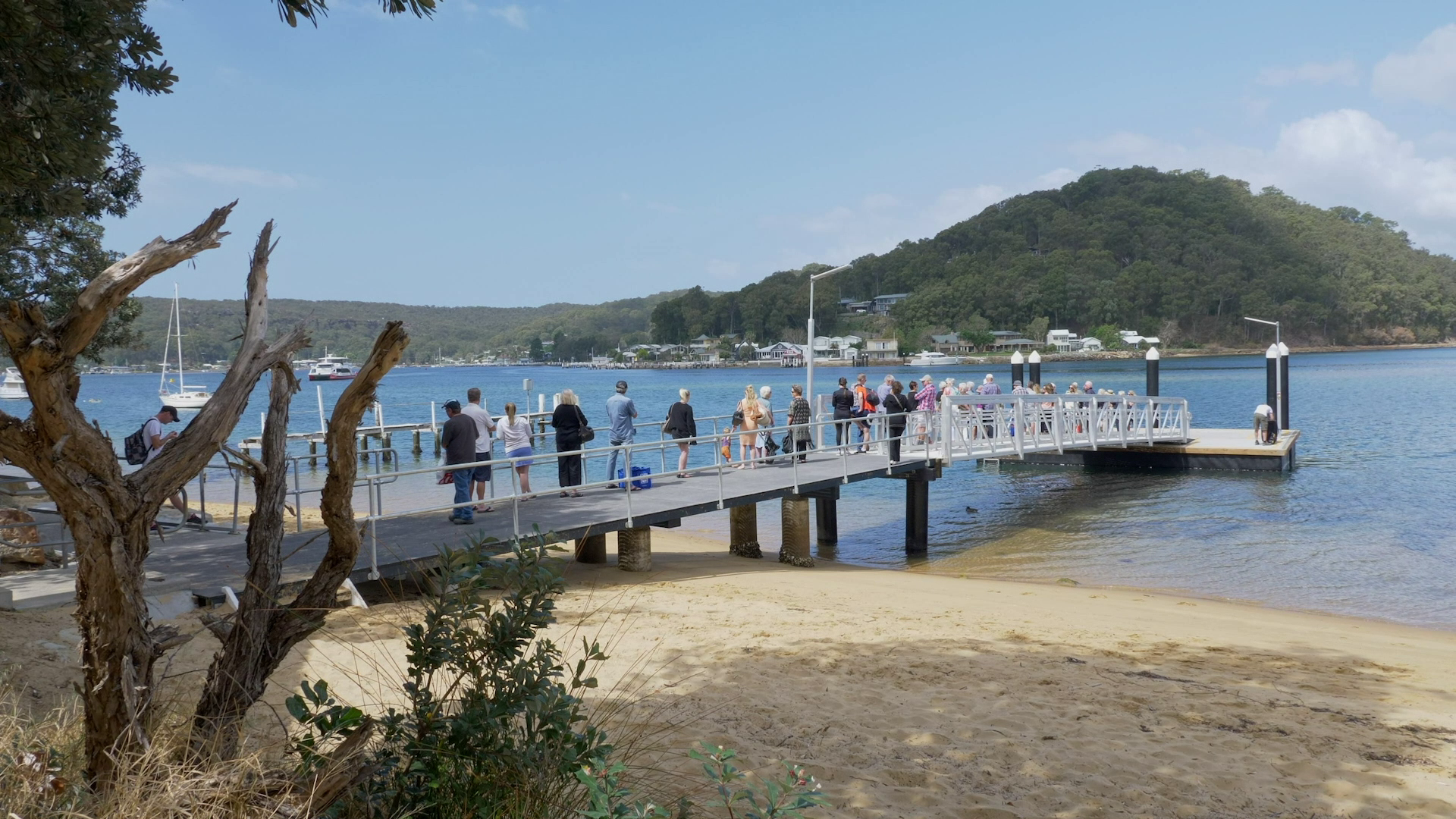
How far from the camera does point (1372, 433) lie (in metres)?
42.3

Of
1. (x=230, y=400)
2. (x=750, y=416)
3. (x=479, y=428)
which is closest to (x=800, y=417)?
(x=750, y=416)

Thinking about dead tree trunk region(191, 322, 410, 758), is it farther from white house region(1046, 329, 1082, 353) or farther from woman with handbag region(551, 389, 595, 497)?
white house region(1046, 329, 1082, 353)

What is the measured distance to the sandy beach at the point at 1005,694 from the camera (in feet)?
17.9

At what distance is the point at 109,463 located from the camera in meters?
2.85

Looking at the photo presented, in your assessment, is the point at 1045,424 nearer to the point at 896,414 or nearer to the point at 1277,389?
the point at 896,414

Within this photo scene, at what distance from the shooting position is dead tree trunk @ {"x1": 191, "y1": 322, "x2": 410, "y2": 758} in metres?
3.28

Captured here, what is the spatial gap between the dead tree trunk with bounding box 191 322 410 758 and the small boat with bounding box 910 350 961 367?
13021cm

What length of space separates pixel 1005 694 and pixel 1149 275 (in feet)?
474

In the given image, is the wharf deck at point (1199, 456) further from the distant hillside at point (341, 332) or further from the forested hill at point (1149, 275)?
the forested hill at point (1149, 275)

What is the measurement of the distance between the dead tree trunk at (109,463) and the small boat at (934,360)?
130543 mm

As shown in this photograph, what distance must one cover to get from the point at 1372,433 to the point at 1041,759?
44023 mm

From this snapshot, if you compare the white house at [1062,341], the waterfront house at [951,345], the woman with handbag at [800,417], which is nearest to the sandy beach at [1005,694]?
the woman with handbag at [800,417]

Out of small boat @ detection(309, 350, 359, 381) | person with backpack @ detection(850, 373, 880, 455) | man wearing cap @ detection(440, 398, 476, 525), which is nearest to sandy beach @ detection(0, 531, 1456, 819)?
man wearing cap @ detection(440, 398, 476, 525)

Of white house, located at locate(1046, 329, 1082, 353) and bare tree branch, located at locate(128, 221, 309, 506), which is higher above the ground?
white house, located at locate(1046, 329, 1082, 353)
